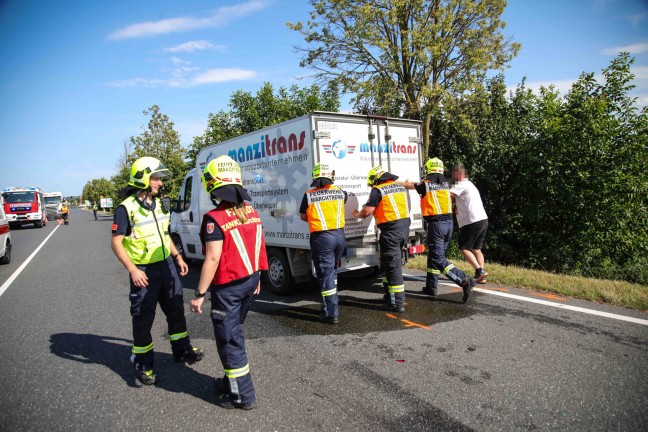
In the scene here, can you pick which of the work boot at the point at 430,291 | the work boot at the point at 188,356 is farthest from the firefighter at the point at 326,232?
the work boot at the point at 430,291

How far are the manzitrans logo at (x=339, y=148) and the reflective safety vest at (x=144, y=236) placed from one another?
2605mm

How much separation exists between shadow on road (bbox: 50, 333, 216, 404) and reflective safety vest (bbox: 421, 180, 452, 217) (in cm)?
378

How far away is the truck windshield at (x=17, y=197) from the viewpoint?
25.4m

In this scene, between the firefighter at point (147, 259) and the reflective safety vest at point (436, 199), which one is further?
the reflective safety vest at point (436, 199)

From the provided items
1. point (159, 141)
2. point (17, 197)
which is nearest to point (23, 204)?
point (17, 197)

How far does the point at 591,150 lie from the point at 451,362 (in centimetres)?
1064

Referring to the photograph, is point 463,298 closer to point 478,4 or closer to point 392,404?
point 392,404

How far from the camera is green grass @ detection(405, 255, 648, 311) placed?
16.3ft

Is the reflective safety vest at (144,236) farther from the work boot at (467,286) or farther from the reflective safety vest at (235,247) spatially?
the work boot at (467,286)

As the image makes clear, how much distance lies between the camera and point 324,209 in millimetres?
4816

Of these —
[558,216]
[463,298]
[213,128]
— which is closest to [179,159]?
[213,128]

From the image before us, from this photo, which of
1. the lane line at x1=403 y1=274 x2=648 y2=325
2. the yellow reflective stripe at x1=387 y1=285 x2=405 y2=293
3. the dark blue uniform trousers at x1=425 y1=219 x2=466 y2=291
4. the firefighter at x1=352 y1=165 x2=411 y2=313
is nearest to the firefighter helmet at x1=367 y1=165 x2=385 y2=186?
the firefighter at x1=352 y1=165 x2=411 y2=313

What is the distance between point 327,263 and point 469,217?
2.59m

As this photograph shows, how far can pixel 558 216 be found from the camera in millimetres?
12656
